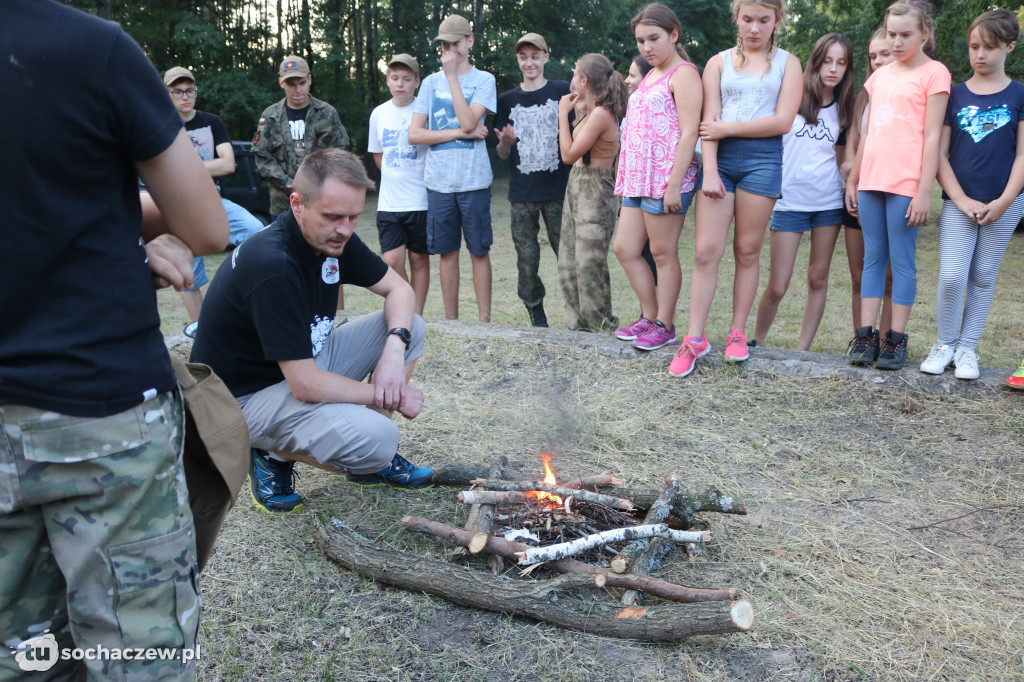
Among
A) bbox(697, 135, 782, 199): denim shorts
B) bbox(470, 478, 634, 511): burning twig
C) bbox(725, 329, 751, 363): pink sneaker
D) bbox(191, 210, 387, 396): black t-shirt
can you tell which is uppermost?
bbox(697, 135, 782, 199): denim shorts

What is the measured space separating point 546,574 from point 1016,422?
2934mm

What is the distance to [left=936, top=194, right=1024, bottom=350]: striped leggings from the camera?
4.38 meters

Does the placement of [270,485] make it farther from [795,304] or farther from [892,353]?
[795,304]

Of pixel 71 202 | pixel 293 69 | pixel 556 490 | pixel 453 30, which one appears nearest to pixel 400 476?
pixel 556 490

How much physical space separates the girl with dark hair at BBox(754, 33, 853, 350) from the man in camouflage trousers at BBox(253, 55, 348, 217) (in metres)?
3.74

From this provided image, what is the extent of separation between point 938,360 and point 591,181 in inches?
101

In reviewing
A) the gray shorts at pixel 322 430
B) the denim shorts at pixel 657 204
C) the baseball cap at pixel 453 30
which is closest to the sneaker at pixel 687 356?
the denim shorts at pixel 657 204

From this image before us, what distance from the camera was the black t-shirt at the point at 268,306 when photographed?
292cm

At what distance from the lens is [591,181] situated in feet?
18.4

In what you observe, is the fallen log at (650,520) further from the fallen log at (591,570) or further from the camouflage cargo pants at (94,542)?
the camouflage cargo pants at (94,542)

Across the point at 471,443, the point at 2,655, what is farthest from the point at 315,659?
the point at 471,443

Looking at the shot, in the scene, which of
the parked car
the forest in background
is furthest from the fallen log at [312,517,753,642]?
the forest in background

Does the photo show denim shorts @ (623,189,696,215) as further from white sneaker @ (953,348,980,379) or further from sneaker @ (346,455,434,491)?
sneaker @ (346,455,434,491)

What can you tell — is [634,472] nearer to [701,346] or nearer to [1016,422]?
[701,346]
